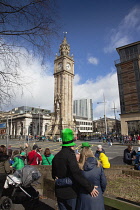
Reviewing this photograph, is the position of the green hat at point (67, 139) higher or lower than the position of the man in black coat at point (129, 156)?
higher

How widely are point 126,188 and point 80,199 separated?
3.19m

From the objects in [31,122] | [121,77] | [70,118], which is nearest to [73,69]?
[70,118]

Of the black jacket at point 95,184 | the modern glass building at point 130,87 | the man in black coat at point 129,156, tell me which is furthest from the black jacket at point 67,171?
the modern glass building at point 130,87

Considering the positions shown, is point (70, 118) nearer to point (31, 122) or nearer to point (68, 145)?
point (31, 122)

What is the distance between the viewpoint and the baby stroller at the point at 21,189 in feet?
12.5

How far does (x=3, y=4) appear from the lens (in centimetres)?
347

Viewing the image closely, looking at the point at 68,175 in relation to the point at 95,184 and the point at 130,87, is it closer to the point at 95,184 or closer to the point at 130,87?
the point at 95,184

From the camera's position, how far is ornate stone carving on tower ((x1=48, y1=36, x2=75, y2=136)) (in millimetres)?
46562

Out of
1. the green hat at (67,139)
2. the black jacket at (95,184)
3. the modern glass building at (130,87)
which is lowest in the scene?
the black jacket at (95,184)

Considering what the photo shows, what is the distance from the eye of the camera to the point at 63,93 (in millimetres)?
49062

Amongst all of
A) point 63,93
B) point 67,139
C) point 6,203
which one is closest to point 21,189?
point 6,203

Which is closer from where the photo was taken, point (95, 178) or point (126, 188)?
point (95, 178)

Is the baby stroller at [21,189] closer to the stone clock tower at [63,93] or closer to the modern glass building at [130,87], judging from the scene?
the modern glass building at [130,87]

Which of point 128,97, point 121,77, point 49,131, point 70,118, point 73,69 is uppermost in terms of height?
point 73,69
